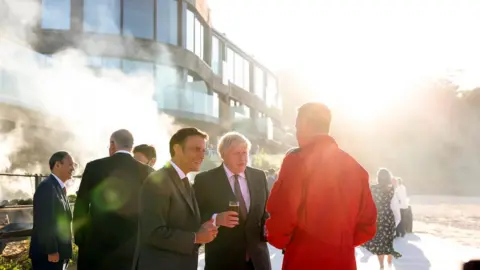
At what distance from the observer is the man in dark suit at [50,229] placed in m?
5.10

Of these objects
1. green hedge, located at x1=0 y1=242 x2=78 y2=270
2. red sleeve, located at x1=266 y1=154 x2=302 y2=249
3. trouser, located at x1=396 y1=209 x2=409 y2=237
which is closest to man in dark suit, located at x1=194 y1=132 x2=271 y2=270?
red sleeve, located at x1=266 y1=154 x2=302 y2=249

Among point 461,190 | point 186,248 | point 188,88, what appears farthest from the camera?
point 461,190

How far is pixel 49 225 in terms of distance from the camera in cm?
512

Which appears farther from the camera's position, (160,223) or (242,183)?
(242,183)

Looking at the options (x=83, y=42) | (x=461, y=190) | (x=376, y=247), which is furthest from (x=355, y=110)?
(x=376, y=247)

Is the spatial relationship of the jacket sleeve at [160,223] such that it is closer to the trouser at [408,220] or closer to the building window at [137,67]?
the trouser at [408,220]

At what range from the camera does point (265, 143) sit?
43844mm

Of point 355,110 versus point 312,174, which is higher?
point 355,110

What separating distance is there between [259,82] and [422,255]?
3672cm

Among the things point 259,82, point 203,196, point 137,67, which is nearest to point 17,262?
point 203,196

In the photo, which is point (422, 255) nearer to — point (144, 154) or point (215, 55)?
point (144, 154)

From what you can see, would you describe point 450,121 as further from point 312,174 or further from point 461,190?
point 312,174

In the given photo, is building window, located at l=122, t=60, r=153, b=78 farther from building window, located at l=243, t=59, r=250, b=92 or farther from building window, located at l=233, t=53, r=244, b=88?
building window, located at l=243, t=59, r=250, b=92

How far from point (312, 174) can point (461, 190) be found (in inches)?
2285
